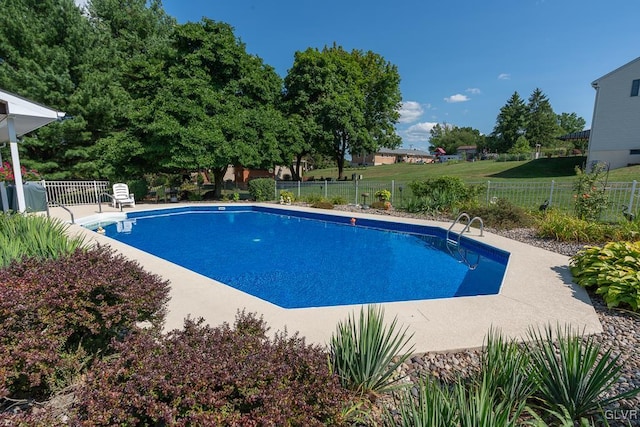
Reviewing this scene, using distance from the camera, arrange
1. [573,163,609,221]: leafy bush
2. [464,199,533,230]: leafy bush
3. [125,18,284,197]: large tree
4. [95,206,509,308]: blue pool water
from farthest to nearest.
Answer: [125,18,284,197]: large tree, [464,199,533,230]: leafy bush, [573,163,609,221]: leafy bush, [95,206,509,308]: blue pool water

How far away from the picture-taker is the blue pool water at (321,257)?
19.8 feet

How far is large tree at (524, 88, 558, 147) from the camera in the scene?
5356cm

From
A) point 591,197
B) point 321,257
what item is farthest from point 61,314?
point 591,197

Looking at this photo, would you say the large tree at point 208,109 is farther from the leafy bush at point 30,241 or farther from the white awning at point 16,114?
Answer: the leafy bush at point 30,241

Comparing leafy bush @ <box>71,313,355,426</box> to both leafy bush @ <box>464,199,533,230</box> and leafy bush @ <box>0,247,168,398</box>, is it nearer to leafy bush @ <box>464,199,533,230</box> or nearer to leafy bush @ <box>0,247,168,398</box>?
leafy bush @ <box>0,247,168,398</box>

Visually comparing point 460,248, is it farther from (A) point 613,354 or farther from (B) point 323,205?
(B) point 323,205

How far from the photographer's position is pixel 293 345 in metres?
2.17

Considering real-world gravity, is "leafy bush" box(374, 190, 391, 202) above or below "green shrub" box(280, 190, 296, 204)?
above

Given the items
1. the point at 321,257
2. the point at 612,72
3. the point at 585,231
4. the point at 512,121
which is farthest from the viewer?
the point at 512,121

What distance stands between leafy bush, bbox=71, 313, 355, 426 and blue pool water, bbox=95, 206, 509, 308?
3.44 metres

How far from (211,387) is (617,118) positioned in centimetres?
2778

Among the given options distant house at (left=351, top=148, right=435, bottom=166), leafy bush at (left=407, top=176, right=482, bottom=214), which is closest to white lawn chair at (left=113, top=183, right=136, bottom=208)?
leafy bush at (left=407, top=176, right=482, bottom=214)

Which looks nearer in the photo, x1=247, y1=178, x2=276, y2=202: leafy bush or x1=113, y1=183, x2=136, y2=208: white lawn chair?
x1=113, y1=183, x2=136, y2=208: white lawn chair

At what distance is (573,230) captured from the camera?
24.3ft
